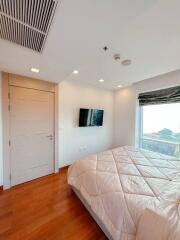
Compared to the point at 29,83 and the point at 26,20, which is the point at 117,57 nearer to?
the point at 26,20

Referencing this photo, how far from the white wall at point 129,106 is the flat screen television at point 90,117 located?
0.73 meters

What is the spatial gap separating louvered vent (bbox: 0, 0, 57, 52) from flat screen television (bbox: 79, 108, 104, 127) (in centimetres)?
227

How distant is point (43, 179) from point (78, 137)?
1418 mm

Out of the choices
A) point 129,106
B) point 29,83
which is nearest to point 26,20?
point 29,83

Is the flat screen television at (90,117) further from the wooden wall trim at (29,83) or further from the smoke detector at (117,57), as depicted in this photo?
the smoke detector at (117,57)

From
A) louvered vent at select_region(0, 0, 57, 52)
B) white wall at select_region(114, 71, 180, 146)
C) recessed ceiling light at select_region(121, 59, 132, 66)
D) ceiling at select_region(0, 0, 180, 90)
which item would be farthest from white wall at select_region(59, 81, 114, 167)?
louvered vent at select_region(0, 0, 57, 52)

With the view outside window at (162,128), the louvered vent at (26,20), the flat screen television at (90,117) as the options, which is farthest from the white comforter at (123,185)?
the louvered vent at (26,20)

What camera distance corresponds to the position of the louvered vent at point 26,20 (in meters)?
0.99

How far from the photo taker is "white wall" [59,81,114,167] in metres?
3.36

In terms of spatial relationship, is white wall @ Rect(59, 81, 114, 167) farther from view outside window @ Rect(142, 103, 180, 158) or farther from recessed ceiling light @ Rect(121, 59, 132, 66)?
recessed ceiling light @ Rect(121, 59, 132, 66)

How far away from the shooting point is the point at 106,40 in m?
1.50

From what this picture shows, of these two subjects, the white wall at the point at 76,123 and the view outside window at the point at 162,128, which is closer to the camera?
the view outside window at the point at 162,128

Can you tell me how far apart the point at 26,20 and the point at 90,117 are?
9.26ft

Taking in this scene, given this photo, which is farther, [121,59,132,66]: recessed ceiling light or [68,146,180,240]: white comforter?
[121,59,132,66]: recessed ceiling light
